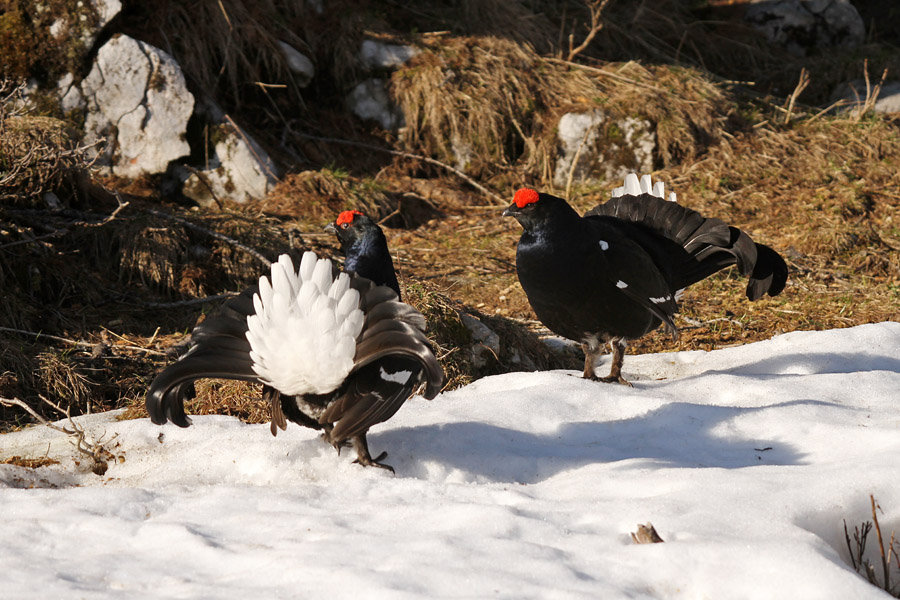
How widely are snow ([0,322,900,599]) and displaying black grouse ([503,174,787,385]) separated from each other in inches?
12.3

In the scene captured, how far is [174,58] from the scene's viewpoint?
6.42 metres

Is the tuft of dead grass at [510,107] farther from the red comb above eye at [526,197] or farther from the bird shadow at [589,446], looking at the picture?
the bird shadow at [589,446]

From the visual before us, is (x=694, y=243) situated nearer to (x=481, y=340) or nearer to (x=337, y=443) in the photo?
(x=481, y=340)

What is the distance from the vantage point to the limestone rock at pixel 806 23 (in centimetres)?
1041

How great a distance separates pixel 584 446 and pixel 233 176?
405cm

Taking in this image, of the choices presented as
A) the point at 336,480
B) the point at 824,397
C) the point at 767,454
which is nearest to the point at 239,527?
the point at 336,480

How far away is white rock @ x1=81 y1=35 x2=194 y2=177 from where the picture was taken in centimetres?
596

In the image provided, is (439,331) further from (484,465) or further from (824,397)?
A: (824,397)

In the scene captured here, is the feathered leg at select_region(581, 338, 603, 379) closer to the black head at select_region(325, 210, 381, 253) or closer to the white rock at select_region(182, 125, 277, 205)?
the black head at select_region(325, 210, 381, 253)

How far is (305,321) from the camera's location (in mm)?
2572

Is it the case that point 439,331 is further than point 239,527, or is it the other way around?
point 439,331

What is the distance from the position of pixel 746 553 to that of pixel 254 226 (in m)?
4.20

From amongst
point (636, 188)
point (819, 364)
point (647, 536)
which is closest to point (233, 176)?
point (636, 188)

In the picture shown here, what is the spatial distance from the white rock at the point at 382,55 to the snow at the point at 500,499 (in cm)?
430
